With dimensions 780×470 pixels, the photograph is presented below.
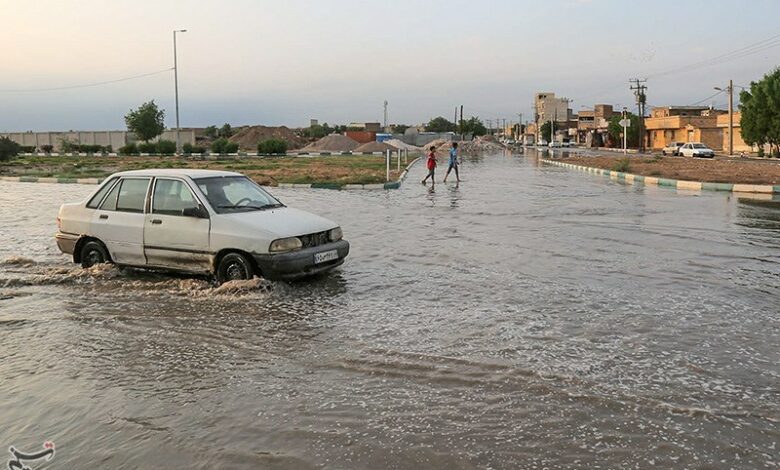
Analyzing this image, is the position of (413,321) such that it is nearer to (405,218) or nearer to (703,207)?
(405,218)

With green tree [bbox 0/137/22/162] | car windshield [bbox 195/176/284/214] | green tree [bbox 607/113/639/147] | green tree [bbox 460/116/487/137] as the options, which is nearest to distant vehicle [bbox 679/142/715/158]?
green tree [bbox 607/113/639/147]

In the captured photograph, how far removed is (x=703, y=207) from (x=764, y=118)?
1732 inches

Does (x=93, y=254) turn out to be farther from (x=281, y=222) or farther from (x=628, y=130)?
(x=628, y=130)

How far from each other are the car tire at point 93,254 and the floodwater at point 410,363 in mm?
247

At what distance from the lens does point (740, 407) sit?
4.67 metres

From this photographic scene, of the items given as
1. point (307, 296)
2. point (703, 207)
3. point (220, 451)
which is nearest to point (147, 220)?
point (307, 296)

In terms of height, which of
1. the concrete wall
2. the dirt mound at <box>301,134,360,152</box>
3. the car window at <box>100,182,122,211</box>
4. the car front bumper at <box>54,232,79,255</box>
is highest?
the concrete wall

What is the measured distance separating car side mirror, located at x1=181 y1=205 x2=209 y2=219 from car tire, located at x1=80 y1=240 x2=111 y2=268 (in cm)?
148

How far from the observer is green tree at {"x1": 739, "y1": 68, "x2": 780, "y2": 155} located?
53875 mm

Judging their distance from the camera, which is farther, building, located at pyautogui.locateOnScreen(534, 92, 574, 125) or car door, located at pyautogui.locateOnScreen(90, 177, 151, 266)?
building, located at pyautogui.locateOnScreen(534, 92, 574, 125)

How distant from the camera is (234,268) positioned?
8297 mm

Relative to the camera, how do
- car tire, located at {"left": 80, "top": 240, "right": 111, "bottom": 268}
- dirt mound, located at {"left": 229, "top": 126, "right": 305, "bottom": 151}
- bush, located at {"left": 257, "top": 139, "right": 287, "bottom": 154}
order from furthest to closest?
dirt mound, located at {"left": 229, "top": 126, "right": 305, "bottom": 151} → bush, located at {"left": 257, "top": 139, "right": 287, "bottom": 154} → car tire, located at {"left": 80, "top": 240, "right": 111, "bottom": 268}

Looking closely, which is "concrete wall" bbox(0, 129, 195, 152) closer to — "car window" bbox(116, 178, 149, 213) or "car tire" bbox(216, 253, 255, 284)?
"car window" bbox(116, 178, 149, 213)

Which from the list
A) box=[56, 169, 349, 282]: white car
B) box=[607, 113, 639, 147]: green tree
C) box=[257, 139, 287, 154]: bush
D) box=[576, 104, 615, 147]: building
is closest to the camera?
box=[56, 169, 349, 282]: white car
